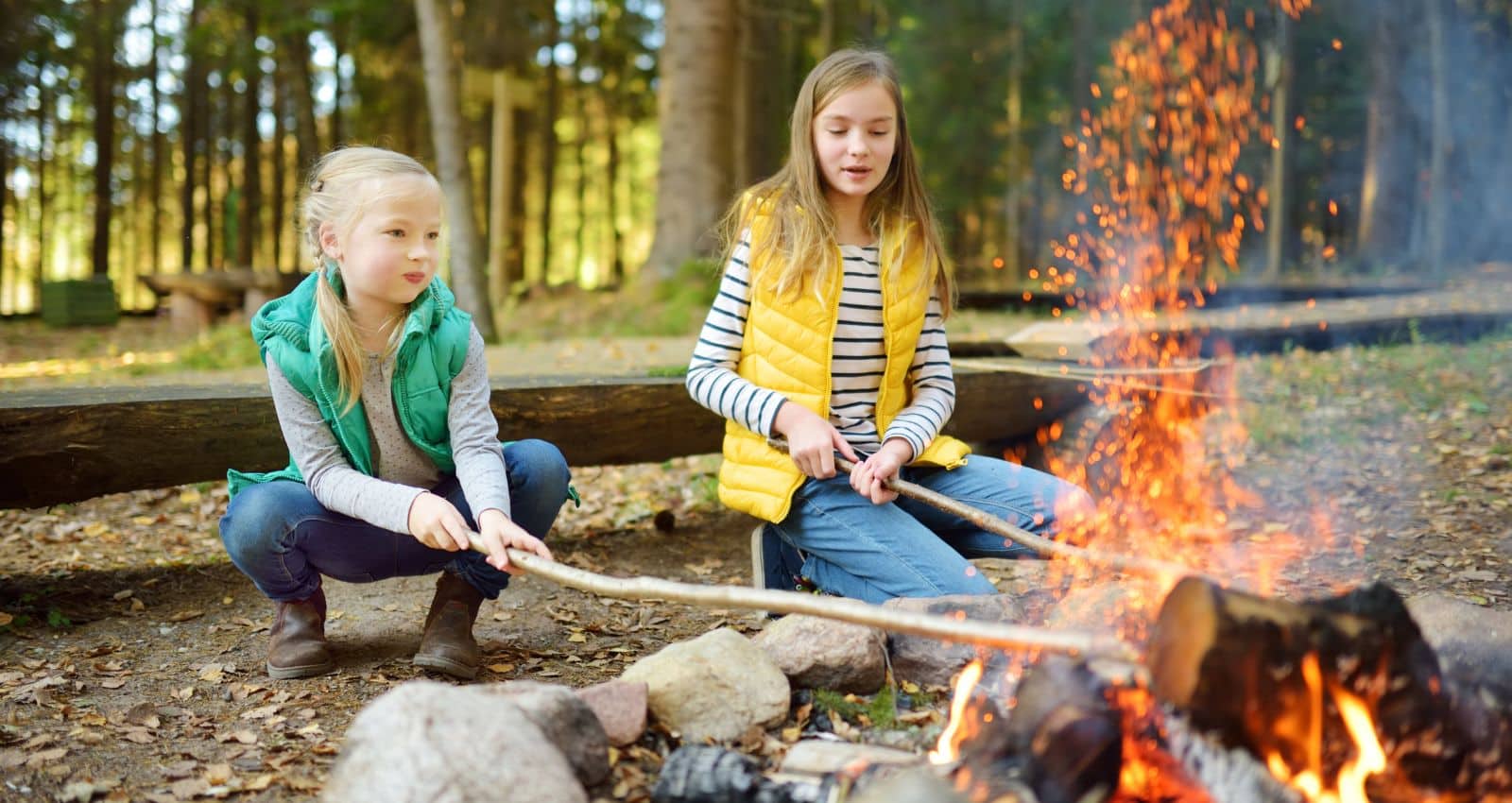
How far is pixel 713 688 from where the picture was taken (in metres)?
2.59

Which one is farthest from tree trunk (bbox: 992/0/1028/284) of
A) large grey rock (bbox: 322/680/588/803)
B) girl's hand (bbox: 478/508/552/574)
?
large grey rock (bbox: 322/680/588/803)

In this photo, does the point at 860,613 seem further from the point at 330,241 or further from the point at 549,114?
the point at 549,114

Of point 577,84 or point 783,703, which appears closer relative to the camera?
point 783,703

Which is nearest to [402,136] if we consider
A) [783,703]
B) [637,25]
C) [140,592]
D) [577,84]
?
[577,84]

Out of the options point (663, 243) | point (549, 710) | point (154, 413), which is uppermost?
point (663, 243)

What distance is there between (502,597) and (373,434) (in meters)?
1.07

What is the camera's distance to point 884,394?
349cm

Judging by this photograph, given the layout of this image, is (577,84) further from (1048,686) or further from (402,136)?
(1048,686)

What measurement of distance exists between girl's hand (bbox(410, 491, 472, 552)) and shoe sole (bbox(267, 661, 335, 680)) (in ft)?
2.15

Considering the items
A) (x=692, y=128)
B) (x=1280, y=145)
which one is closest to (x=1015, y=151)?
(x=1280, y=145)

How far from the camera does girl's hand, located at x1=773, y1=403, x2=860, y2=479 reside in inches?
124

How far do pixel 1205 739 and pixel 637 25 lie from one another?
20233mm

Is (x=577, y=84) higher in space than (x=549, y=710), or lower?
higher

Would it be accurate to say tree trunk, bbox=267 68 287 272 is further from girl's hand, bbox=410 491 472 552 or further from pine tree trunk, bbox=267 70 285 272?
girl's hand, bbox=410 491 472 552
